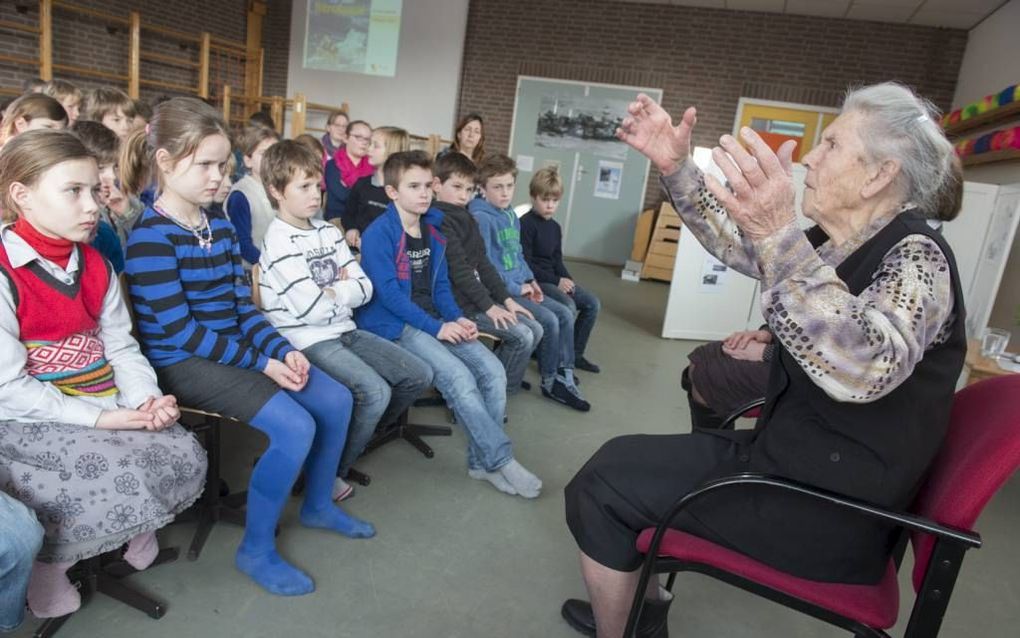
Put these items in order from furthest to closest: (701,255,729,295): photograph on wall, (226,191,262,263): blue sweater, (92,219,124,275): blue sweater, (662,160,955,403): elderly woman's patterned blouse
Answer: (701,255,729,295): photograph on wall
(226,191,262,263): blue sweater
(92,219,124,275): blue sweater
(662,160,955,403): elderly woman's patterned blouse

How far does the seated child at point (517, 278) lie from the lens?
3.19 metres

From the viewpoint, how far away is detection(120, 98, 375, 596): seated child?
163cm

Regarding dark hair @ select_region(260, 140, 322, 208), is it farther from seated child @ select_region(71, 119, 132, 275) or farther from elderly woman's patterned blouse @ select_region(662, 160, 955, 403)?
elderly woman's patterned blouse @ select_region(662, 160, 955, 403)

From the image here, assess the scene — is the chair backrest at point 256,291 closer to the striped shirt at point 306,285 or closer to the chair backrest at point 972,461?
the striped shirt at point 306,285

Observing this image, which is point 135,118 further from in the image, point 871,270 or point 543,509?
point 871,270

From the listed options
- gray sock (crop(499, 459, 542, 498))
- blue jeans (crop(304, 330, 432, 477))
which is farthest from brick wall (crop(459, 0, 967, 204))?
blue jeans (crop(304, 330, 432, 477))

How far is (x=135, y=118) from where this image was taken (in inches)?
119

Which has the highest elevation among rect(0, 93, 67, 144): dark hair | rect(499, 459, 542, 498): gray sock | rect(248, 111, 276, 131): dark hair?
rect(248, 111, 276, 131): dark hair

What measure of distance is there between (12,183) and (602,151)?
712cm

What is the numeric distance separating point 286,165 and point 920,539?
1.93 metres

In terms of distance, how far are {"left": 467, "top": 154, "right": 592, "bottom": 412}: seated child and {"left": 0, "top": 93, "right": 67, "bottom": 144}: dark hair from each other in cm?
173

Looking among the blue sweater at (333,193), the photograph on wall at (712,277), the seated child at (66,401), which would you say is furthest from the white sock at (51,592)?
the photograph on wall at (712,277)

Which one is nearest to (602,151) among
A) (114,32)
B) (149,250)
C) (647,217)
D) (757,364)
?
(647,217)

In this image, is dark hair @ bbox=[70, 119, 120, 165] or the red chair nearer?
the red chair
